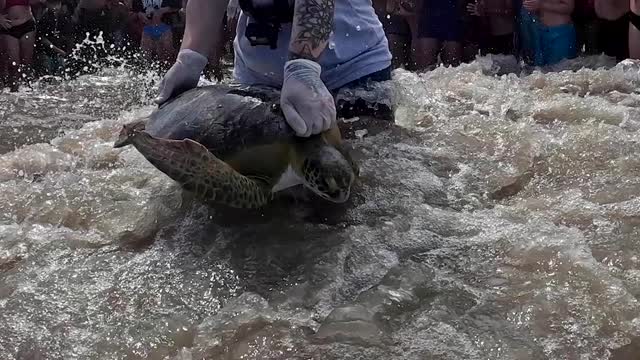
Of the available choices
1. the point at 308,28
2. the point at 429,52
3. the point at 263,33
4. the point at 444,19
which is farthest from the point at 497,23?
the point at 308,28

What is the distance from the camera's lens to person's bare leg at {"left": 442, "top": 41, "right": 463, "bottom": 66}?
495cm

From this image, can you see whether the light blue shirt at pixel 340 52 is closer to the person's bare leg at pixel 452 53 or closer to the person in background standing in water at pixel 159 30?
the person's bare leg at pixel 452 53

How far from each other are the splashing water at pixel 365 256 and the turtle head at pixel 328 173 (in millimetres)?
98

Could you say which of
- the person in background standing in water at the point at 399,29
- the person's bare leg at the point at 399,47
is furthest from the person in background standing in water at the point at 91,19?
the person's bare leg at the point at 399,47

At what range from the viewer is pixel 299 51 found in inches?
81.7

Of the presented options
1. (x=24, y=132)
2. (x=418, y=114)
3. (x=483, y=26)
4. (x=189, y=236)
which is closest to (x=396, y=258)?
(x=189, y=236)

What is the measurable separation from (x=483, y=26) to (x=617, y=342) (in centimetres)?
403

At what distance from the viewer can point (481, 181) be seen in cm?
217

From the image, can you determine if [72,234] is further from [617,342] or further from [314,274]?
[617,342]

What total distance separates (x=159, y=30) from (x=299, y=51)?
4.71 metres

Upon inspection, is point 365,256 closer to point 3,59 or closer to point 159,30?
point 3,59

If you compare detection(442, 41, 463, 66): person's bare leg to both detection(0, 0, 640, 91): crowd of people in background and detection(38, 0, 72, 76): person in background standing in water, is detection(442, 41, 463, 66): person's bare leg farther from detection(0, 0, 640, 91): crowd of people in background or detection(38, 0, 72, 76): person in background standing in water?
detection(38, 0, 72, 76): person in background standing in water

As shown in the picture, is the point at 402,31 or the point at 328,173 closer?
the point at 328,173

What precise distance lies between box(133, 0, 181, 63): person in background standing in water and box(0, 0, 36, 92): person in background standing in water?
1.07 metres
